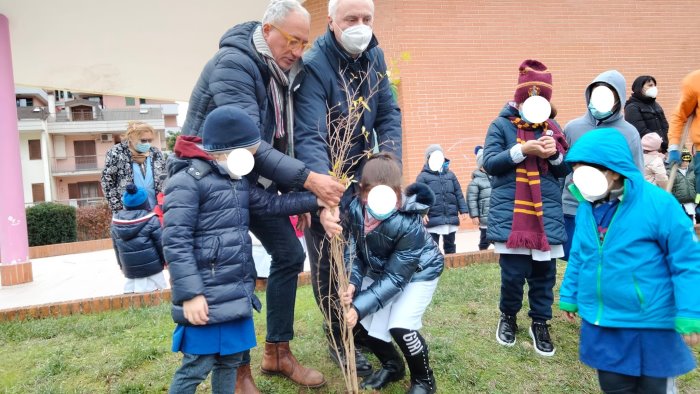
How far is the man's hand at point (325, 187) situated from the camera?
8.14 ft

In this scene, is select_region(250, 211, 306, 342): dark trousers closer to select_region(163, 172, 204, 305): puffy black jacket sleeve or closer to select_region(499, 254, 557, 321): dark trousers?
select_region(163, 172, 204, 305): puffy black jacket sleeve

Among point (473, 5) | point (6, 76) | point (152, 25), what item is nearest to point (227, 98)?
point (6, 76)

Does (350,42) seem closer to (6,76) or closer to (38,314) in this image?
(38,314)

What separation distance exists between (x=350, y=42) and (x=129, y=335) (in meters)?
2.87

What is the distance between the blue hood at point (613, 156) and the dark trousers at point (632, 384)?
85cm

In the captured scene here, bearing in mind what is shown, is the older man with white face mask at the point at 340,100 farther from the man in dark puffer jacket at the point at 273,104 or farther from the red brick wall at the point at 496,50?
the red brick wall at the point at 496,50

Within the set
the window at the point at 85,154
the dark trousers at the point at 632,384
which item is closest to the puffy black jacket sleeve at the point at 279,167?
the dark trousers at the point at 632,384

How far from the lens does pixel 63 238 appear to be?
43.7 ft

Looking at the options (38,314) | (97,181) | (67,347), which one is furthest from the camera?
(97,181)

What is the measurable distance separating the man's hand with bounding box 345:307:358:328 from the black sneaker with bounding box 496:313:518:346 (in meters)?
1.44

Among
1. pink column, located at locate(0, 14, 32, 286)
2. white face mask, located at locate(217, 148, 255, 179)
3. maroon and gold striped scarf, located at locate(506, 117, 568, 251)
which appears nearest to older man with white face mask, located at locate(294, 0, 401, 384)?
white face mask, located at locate(217, 148, 255, 179)

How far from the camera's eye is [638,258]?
2.23 meters

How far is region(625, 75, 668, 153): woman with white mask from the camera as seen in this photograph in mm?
6035

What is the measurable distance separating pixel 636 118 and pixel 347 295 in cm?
528
